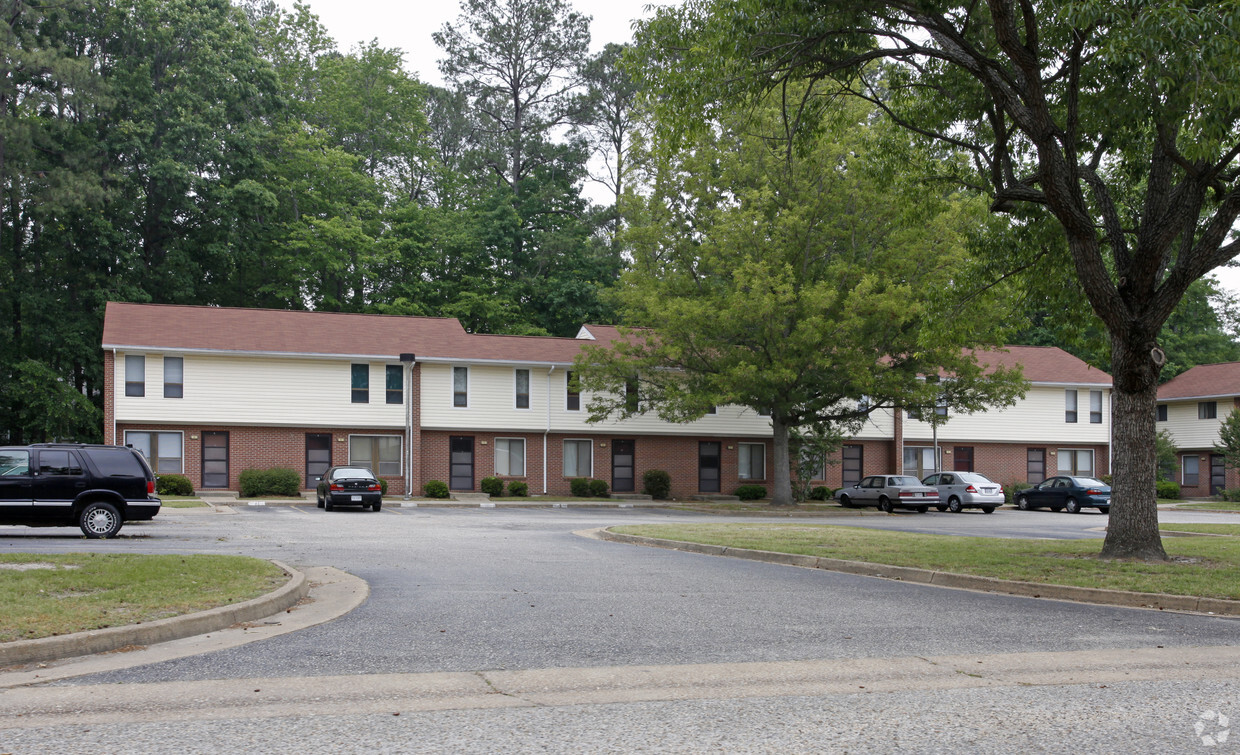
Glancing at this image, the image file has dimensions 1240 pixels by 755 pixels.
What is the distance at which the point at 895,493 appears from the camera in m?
39.6

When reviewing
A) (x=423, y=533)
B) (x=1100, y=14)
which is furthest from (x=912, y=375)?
(x=1100, y=14)

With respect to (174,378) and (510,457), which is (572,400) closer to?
(510,457)

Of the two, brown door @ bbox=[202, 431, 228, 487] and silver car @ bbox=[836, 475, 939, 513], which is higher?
brown door @ bbox=[202, 431, 228, 487]

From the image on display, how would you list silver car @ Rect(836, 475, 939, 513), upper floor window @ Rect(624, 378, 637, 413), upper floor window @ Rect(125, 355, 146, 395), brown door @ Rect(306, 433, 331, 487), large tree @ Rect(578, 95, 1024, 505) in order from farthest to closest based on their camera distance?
brown door @ Rect(306, 433, 331, 487) < upper floor window @ Rect(624, 378, 637, 413) < silver car @ Rect(836, 475, 939, 513) < upper floor window @ Rect(125, 355, 146, 395) < large tree @ Rect(578, 95, 1024, 505)

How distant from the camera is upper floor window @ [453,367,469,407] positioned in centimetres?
4250

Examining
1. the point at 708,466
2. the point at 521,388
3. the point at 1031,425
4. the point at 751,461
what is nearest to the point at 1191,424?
the point at 1031,425

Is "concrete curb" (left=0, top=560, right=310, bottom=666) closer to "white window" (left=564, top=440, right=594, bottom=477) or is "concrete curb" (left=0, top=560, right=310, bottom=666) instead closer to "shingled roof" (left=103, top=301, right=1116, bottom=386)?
"shingled roof" (left=103, top=301, right=1116, bottom=386)

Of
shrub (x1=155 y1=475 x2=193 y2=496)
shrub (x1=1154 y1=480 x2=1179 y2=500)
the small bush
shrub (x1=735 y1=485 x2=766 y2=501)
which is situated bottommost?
shrub (x1=1154 y1=480 x2=1179 y2=500)

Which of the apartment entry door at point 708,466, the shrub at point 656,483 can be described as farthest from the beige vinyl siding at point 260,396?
the apartment entry door at point 708,466

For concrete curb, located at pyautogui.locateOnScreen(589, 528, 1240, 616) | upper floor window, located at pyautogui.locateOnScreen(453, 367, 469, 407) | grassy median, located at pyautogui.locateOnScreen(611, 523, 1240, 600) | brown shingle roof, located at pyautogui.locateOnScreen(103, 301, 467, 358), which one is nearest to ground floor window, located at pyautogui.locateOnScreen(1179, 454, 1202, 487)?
grassy median, located at pyautogui.locateOnScreen(611, 523, 1240, 600)

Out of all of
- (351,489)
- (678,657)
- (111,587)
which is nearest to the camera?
(678,657)

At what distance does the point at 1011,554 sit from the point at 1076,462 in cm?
3992

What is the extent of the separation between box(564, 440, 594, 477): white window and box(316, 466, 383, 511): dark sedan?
522 inches

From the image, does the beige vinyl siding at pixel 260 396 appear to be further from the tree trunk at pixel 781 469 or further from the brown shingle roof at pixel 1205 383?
the brown shingle roof at pixel 1205 383
